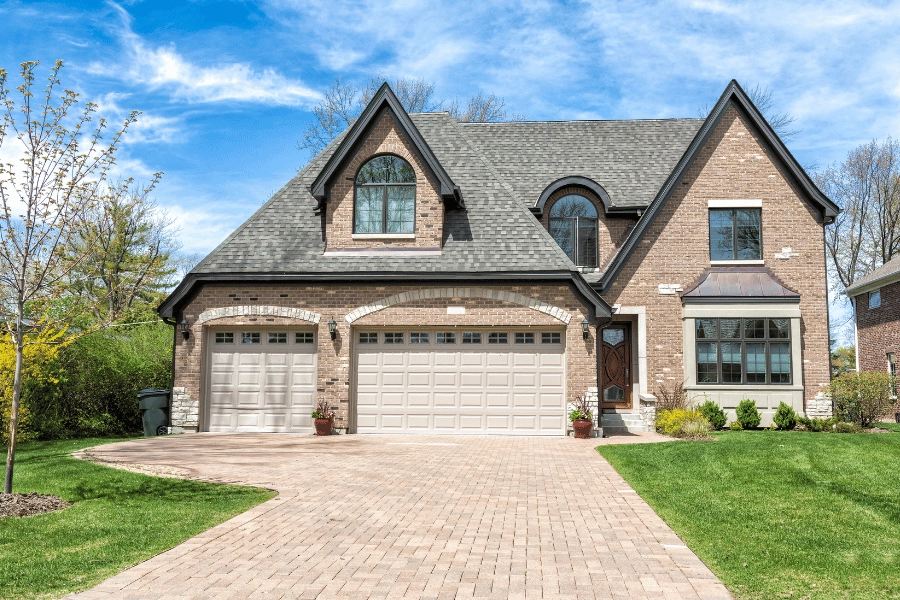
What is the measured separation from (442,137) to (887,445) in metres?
13.1

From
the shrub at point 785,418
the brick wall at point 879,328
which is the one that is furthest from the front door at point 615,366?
the brick wall at point 879,328

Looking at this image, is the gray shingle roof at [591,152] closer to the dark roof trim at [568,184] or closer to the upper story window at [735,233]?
the dark roof trim at [568,184]

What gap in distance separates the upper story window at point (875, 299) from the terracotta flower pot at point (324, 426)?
71.5 ft

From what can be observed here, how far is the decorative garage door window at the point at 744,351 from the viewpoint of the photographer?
18484mm

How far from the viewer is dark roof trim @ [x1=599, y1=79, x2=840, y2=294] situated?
18.8 metres

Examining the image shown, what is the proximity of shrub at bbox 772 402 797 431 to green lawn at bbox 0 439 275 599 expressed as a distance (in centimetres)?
1362

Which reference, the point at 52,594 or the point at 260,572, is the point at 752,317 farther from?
the point at 52,594

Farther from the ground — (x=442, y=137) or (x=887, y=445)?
(x=442, y=137)

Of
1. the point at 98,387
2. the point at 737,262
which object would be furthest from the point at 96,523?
the point at 737,262

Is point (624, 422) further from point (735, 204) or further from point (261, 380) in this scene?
point (261, 380)

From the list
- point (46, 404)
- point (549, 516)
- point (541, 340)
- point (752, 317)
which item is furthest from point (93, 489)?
point (752, 317)

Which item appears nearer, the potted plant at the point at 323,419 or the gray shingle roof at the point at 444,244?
the potted plant at the point at 323,419

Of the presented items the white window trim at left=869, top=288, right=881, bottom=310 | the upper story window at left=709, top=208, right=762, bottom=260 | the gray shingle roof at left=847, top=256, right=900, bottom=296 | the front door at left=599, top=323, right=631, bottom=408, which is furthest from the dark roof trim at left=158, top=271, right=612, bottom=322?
the white window trim at left=869, top=288, right=881, bottom=310

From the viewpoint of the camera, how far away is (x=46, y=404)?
16609 mm
